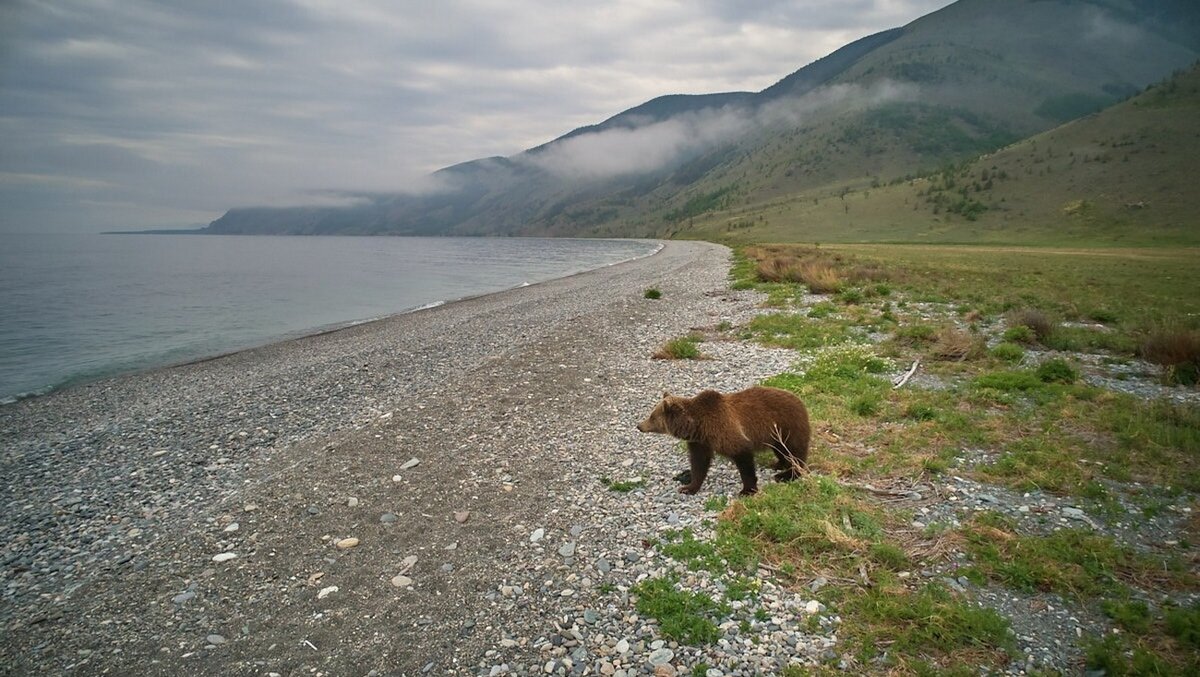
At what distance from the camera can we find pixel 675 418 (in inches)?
351

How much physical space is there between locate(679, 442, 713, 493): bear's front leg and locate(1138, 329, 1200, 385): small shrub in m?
14.2

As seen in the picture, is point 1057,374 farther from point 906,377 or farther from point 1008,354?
point 906,377

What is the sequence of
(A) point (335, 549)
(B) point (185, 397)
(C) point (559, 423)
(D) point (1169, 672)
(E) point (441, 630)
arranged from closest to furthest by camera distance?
(D) point (1169, 672) → (E) point (441, 630) → (A) point (335, 549) → (C) point (559, 423) → (B) point (185, 397)

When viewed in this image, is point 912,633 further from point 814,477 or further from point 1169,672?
point 814,477

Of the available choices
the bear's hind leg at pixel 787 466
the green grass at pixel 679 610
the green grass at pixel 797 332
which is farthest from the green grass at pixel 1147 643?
the green grass at pixel 797 332

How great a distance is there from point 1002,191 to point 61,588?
162776 millimetres

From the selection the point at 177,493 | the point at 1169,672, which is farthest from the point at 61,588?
the point at 1169,672

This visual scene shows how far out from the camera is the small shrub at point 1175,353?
14000 mm

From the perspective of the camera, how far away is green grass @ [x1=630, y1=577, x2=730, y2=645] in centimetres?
581

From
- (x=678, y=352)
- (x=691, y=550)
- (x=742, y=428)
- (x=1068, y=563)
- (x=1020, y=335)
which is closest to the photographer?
(x=1068, y=563)

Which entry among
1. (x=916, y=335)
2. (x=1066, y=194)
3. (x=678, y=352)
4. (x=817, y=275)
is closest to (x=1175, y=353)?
(x=916, y=335)

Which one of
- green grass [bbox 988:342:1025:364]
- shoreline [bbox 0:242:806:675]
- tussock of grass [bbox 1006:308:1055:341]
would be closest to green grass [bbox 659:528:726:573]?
shoreline [bbox 0:242:806:675]

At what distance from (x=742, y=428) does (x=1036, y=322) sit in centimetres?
1764

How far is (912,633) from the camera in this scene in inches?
215
